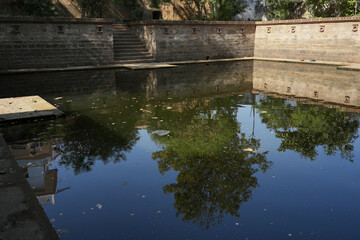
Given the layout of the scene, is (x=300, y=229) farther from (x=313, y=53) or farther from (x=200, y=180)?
(x=313, y=53)

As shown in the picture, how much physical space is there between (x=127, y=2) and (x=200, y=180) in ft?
91.2

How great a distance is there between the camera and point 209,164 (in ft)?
16.0

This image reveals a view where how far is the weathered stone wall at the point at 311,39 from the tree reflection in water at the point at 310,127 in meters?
11.2

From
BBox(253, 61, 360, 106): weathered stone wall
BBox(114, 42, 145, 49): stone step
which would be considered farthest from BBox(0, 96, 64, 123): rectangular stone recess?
BBox(114, 42, 145, 49): stone step

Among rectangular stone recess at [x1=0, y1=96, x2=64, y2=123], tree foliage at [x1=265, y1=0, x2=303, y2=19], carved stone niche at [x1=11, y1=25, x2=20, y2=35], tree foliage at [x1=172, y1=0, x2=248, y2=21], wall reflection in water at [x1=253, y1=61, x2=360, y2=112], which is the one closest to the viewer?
rectangular stone recess at [x1=0, y1=96, x2=64, y2=123]

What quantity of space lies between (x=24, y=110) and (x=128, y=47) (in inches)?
487

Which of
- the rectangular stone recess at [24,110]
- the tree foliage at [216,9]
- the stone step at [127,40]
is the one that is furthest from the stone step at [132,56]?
the rectangular stone recess at [24,110]

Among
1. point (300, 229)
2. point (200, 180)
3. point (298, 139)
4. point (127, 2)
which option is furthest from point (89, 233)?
point (127, 2)

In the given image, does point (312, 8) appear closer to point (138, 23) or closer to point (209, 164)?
point (138, 23)

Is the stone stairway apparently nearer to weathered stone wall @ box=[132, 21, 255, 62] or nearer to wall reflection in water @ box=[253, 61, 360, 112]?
weathered stone wall @ box=[132, 21, 255, 62]

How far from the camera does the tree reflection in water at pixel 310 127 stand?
5710 mm

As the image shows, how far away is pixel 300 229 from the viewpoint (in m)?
3.35

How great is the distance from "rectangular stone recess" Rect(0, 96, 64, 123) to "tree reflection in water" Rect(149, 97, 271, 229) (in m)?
2.73

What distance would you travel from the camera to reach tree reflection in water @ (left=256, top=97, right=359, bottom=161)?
5.71m
